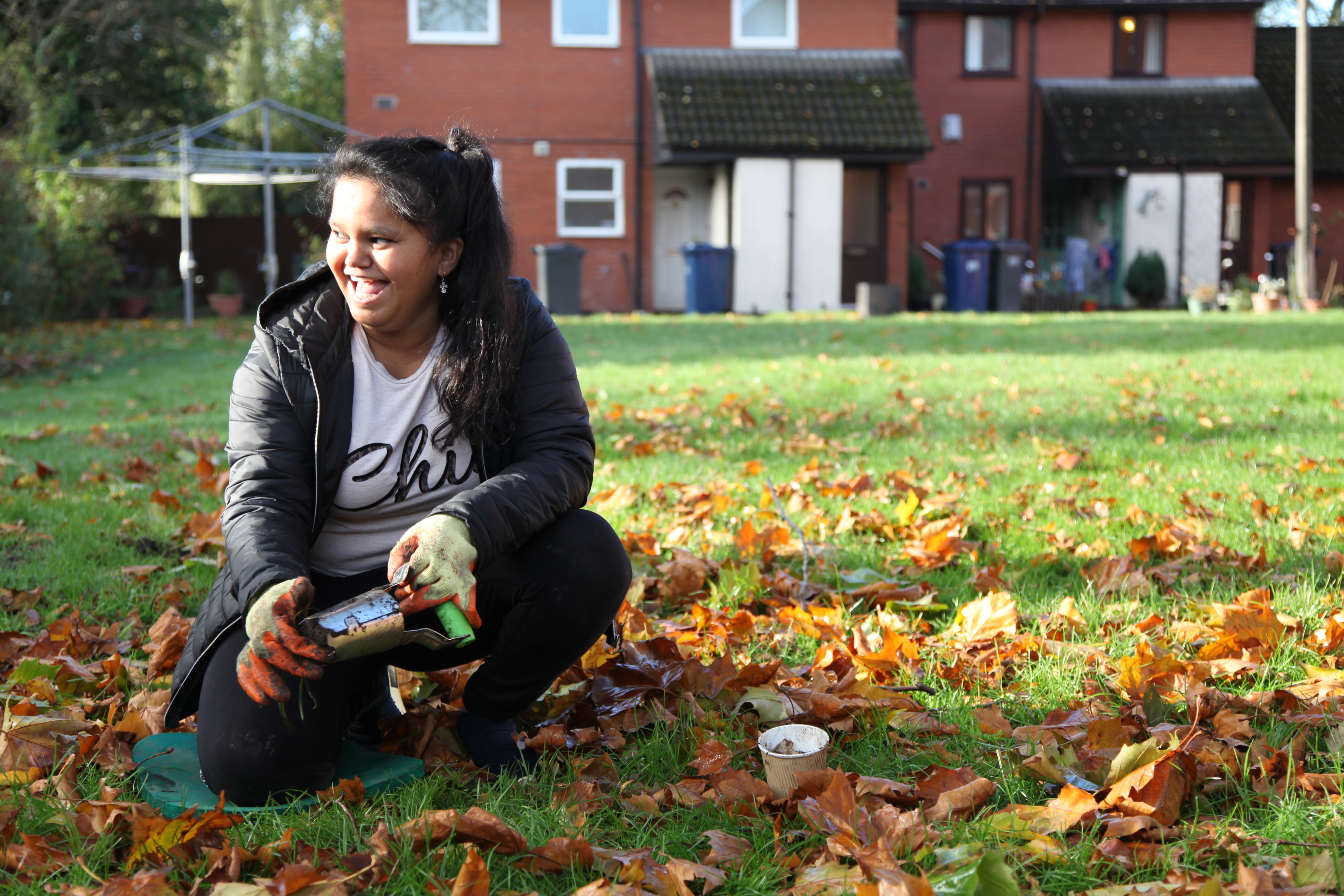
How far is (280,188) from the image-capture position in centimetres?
2920

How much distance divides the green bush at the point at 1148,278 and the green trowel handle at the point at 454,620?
21203 mm

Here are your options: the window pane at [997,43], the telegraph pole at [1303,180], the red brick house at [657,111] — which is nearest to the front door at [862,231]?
the red brick house at [657,111]

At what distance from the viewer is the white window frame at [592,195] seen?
1966 centimetres

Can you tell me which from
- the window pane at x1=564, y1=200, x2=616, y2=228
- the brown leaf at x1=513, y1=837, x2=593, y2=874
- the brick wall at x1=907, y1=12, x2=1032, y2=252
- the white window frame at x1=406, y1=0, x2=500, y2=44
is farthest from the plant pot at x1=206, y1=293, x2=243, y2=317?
the brown leaf at x1=513, y1=837, x2=593, y2=874

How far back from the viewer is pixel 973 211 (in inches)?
879

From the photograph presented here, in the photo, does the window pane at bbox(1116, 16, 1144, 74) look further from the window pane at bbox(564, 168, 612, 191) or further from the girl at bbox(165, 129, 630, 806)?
the girl at bbox(165, 129, 630, 806)

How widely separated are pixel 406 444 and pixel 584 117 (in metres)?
18.0

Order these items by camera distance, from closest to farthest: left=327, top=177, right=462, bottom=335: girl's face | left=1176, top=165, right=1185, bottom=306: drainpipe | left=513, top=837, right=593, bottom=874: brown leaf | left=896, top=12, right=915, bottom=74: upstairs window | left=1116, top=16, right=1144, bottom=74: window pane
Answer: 1. left=513, top=837, right=593, bottom=874: brown leaf
2. left=327, top=177, right=462, bottom=335: girl's face
3. left=1176, top=165, right=1185, bottom=306: drainpipe
4. left=896, top=12, right=915, bottom=74: upstairs window
5. left=1116, top=16, right=1144, bottom=74: window pane

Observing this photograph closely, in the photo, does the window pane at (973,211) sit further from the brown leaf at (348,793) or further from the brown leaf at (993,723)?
the brown leaf at (348,793)

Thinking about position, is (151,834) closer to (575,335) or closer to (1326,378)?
(1326,378)

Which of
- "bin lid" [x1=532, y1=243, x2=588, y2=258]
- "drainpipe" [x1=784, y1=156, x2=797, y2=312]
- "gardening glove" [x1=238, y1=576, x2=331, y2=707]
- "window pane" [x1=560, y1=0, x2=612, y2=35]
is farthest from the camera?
"window pane" [x1=560, y1=0, x2=612, y2=35]

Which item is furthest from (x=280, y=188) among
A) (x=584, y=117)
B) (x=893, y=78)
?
(x=893, y=78)

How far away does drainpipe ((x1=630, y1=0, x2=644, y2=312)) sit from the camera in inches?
765

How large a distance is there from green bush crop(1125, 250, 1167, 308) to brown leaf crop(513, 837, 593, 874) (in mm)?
21401
